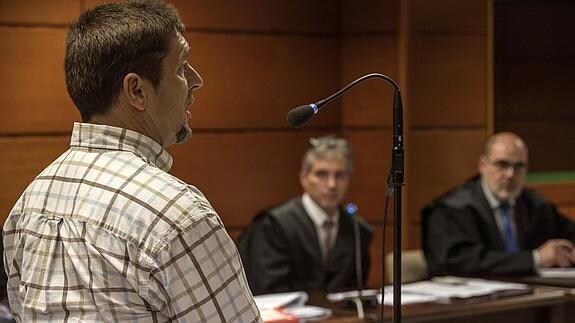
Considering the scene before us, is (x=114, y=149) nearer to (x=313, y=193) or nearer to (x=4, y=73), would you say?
(x=313, y=193)

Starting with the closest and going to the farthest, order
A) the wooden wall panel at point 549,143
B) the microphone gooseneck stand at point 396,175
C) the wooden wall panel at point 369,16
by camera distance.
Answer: the microphone gooseneck stand at point 396,175, the wooden wall panel at point 369,16, the wooden wall panel at point 549,143

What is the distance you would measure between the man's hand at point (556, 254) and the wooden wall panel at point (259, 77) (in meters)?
1.71

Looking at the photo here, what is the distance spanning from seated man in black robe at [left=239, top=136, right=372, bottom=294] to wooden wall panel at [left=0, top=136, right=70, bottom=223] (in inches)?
40.7

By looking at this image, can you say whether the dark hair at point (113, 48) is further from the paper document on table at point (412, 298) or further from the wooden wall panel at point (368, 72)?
the wooden wall panel at point (368, 72)

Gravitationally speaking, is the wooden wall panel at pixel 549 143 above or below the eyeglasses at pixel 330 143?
below

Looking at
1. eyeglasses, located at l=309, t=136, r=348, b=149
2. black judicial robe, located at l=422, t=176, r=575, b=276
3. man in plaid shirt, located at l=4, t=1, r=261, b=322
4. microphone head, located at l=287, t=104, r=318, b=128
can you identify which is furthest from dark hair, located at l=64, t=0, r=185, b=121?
black judicial robe, located at l=422, t=176, r=575, b=276

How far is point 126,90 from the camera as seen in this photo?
1575mm

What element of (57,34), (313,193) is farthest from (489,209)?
(57,34)

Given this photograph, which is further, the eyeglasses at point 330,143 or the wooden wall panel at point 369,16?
the wooden wall panel at point 369,16

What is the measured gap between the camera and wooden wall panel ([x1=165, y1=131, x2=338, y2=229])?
17.7 feet

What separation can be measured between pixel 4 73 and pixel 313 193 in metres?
1.50

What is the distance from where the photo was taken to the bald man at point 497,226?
4.50 meters

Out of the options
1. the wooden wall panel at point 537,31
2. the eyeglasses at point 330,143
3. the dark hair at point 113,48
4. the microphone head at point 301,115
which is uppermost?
the wooden wall panel at point 537,31

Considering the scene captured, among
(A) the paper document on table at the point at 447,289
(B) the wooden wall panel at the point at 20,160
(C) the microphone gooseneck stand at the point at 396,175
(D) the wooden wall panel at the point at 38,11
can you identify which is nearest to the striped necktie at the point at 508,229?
(A) the paper document on table at the point at 447,289
